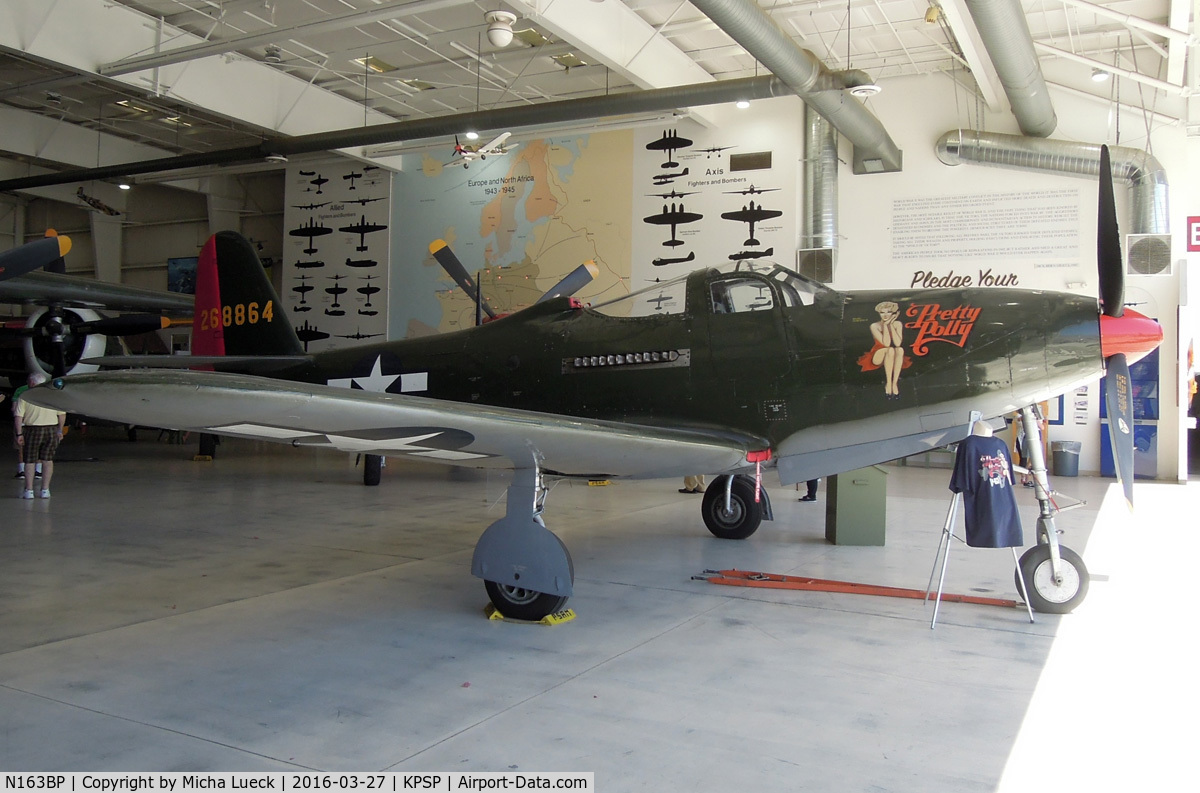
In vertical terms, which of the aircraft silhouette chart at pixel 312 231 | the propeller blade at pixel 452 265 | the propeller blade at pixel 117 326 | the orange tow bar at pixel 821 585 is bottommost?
the orange tow bar at pixel 821 585

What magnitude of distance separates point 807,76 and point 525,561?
9.38 meters

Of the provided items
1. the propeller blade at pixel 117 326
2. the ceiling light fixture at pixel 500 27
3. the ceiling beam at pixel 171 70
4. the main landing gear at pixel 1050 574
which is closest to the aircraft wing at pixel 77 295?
the propeller blade at pixel 117 326

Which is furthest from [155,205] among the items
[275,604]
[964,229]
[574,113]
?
[275,604]

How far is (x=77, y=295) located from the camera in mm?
13305

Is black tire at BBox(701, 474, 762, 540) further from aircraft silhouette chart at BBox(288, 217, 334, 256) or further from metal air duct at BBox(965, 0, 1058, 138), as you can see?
aircraft silhouette chart at BBox(288, 217, 334, 256)

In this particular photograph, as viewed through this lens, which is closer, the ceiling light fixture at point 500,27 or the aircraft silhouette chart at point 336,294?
the ceiling light fixture at point 500,27

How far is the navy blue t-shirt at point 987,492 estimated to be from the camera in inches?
182

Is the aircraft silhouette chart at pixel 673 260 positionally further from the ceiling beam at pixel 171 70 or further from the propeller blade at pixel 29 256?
the propeller blade at pixel 29 256

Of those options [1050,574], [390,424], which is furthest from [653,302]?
[1050,574]

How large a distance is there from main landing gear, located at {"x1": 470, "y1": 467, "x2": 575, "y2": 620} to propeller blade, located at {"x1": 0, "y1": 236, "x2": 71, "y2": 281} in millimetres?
8901

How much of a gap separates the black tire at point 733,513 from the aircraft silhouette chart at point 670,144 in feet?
35.1

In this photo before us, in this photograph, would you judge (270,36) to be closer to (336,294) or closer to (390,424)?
(336,294)

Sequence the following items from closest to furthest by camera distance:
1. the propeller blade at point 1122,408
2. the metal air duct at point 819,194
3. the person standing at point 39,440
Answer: the propeller blade at point 1122,408
the person standing at point 39,440
the metal air duct at point 819,194

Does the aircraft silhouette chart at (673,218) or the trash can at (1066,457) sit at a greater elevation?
the aircraft silhouette chart at (673,218)
